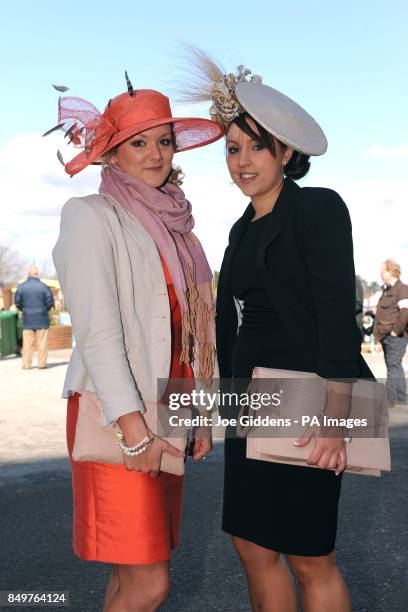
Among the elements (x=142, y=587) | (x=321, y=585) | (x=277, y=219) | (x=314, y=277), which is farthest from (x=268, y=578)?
(x=277, y=219)

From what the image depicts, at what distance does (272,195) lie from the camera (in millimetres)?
Result: 2705

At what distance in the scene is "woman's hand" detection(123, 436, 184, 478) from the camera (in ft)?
7.79

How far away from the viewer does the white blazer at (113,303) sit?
2334 millimetres

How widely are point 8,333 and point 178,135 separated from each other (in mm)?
16807

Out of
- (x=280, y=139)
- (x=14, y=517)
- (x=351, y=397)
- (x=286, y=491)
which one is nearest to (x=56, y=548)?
(x=14, y=517)

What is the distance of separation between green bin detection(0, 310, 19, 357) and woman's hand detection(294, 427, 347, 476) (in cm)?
1688

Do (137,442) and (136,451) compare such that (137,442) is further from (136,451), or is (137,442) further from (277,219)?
(277,219)

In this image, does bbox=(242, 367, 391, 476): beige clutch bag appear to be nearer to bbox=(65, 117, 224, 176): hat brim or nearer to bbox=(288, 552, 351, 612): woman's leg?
bbox=(288, 552, 351, 612): woman's leg

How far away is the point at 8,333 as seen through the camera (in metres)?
19.0

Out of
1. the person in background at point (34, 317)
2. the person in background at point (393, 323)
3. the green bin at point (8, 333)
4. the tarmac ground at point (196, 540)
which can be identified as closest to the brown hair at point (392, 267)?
the person in background at point (393, 323)

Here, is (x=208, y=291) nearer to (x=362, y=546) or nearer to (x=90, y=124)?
(x=90, y=124)

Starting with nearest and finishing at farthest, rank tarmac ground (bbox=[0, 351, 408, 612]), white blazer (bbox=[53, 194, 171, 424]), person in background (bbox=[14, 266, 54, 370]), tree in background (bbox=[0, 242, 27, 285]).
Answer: white blazer (bbox=[53, 194, 171, 424]), tarmac ground (bbox=[0, 351, 408, 612]), person in background (bbox=[14, 266, 54, 370]), tree in background (bbox=[0, 242, 27, 285])

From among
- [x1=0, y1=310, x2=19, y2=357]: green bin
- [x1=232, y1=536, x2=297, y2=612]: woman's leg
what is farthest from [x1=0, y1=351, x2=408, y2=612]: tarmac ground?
[x1=0, y1=310, x2=19, y2=357]: green bin

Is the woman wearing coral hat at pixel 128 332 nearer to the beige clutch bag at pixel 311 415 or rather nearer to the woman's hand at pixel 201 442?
the woman's hand at pixel 201 442
